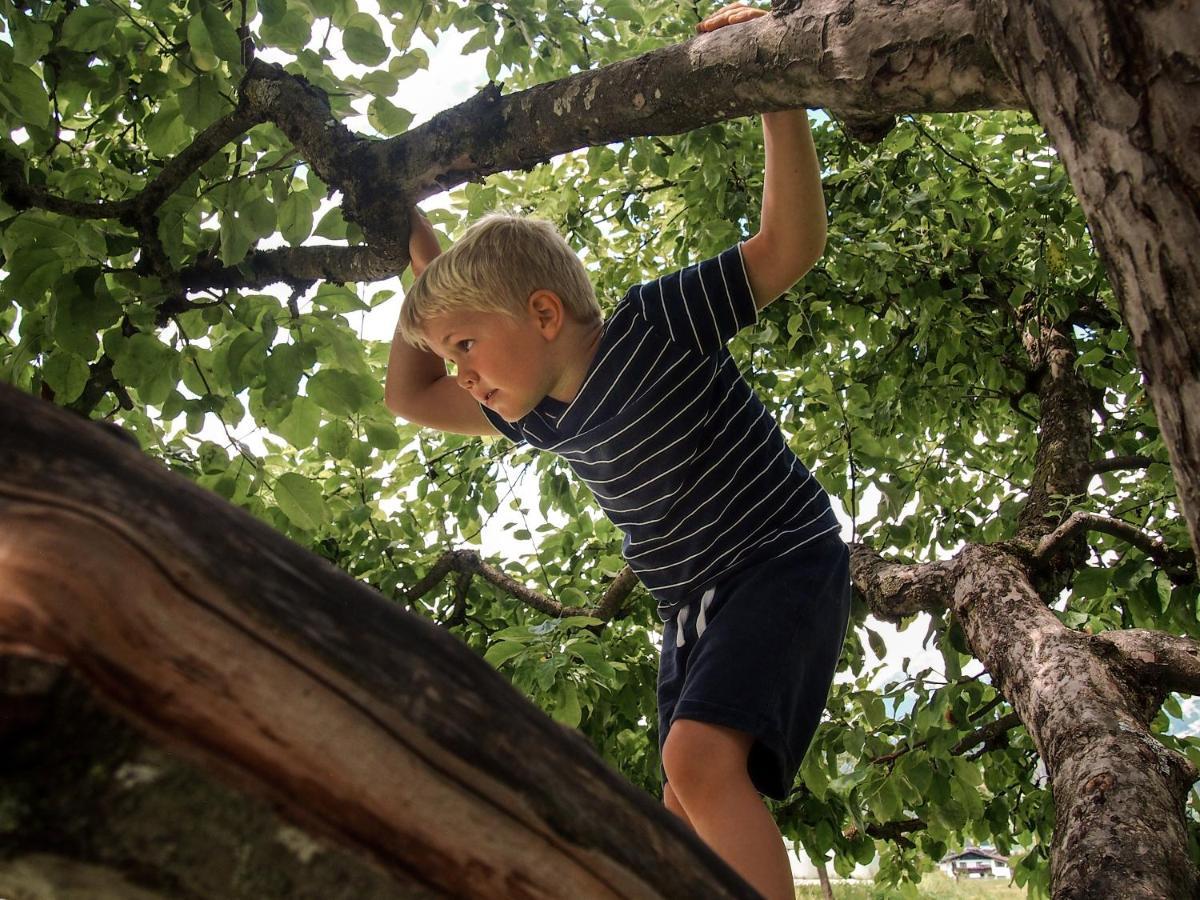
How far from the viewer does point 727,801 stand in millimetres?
1777

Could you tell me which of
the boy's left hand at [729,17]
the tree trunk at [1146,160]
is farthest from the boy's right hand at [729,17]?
the tree trunk at [1146,160]

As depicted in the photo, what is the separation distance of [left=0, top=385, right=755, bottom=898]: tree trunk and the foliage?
1945 mm

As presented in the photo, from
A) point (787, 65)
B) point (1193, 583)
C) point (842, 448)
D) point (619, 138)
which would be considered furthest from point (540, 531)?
point (787, 65)

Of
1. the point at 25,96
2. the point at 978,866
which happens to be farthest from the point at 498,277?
the point at 978,866

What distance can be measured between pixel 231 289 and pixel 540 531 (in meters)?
2.30

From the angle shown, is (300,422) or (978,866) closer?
(300,422)

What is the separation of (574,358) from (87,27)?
1.47 m

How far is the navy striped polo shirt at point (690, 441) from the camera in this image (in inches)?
85.7

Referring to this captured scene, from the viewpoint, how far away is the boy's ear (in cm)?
229

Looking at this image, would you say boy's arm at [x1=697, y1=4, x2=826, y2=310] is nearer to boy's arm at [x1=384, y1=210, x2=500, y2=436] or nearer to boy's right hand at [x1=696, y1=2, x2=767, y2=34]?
boy's right hand at [x1=696, y1=2, x2=767, y2=34]

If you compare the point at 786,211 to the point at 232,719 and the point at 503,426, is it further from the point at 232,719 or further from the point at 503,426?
the point at 232,719

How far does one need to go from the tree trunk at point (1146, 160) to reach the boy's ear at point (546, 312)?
58.4 inches

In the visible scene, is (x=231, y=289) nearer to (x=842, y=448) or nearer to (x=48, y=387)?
(x=48, y=387)

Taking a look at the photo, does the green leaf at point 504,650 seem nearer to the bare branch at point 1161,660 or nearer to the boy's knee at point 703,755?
the boy's knee at point 703,755
